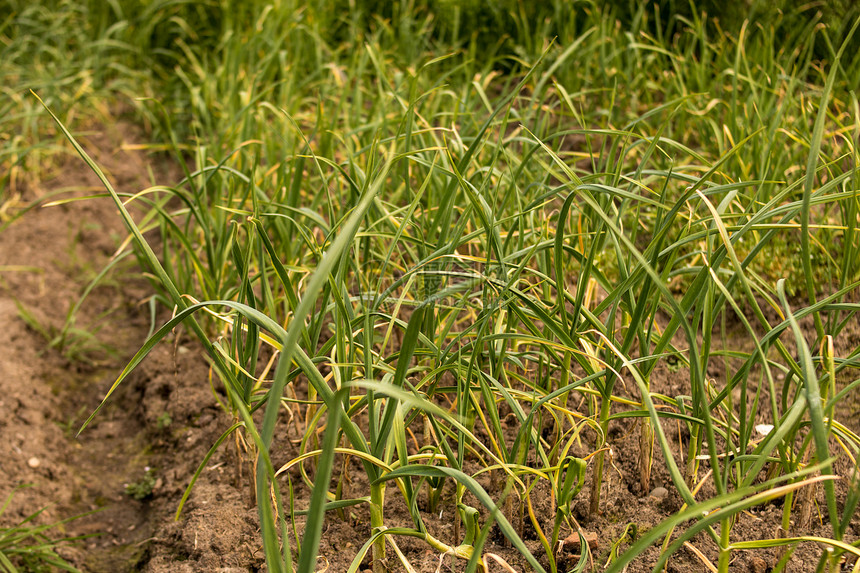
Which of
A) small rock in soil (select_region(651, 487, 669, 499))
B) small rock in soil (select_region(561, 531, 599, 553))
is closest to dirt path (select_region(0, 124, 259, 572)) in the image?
small rock in soil (select_region(561, 531, 599, 553))

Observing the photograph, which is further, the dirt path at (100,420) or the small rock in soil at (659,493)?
the dirt path at (100,420)

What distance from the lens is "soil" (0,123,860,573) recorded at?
1.56m

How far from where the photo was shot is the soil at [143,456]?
1556 mm

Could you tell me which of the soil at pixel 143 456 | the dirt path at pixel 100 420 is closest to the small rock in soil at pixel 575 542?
the soil at pixel 143 456

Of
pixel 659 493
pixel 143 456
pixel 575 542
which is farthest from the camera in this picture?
pixel 143 456

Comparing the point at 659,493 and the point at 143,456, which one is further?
the point at 143,456

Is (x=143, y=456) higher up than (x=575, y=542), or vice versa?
(x=575, y=542)

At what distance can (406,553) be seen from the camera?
5.06 feet

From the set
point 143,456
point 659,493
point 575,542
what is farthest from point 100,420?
point 659,493

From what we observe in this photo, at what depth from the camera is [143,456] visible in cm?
228

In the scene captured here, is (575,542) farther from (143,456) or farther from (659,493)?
(143,456)

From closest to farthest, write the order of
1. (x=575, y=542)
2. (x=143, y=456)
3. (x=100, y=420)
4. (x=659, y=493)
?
1. (x=575, y=542)
2. (x=659, y=493)
3. (x=143, y=456)
4. (x=100, y=420)

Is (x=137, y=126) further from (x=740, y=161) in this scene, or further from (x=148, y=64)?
(x=740, y=161)

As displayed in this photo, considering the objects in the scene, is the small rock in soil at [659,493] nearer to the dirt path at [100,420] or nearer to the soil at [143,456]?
the soil at [143,456]
